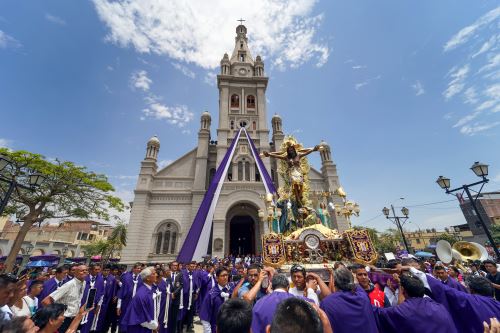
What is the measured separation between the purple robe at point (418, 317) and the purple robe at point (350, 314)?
8.7 inches

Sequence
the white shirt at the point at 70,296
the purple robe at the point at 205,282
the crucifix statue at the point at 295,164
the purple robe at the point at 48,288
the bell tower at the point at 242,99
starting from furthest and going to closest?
1. the bell tower at the point at 242,99
2. the crucifix statue at the point at 295,164
3. the purple robe at the point at 205,282
4. the purple robe at the point at 48,288
5. the white shirt at the point at 70,296

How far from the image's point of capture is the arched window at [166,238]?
59.4 feet

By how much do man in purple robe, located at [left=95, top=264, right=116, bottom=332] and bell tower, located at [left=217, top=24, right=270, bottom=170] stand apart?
1515cm

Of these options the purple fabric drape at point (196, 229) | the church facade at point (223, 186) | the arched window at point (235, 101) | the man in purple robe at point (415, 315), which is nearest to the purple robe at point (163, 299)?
the man in purple robe at point (415, 315)

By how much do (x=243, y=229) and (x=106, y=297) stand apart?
60.5 feet

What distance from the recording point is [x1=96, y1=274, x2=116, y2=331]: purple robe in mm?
5766

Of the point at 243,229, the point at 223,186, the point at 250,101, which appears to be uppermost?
the point at 250,101

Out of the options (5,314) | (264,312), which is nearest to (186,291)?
(5,314)

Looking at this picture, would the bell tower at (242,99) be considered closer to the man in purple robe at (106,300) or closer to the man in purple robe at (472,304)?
the man in purple robe at (106,300)

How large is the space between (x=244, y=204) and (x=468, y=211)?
47408 mm

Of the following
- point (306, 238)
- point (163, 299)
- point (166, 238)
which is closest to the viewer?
point (163, 299)

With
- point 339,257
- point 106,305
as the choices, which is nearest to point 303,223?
point 339,257

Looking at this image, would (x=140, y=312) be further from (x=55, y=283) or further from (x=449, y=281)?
(x=449, y=281)

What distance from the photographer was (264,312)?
2195 millimetres
